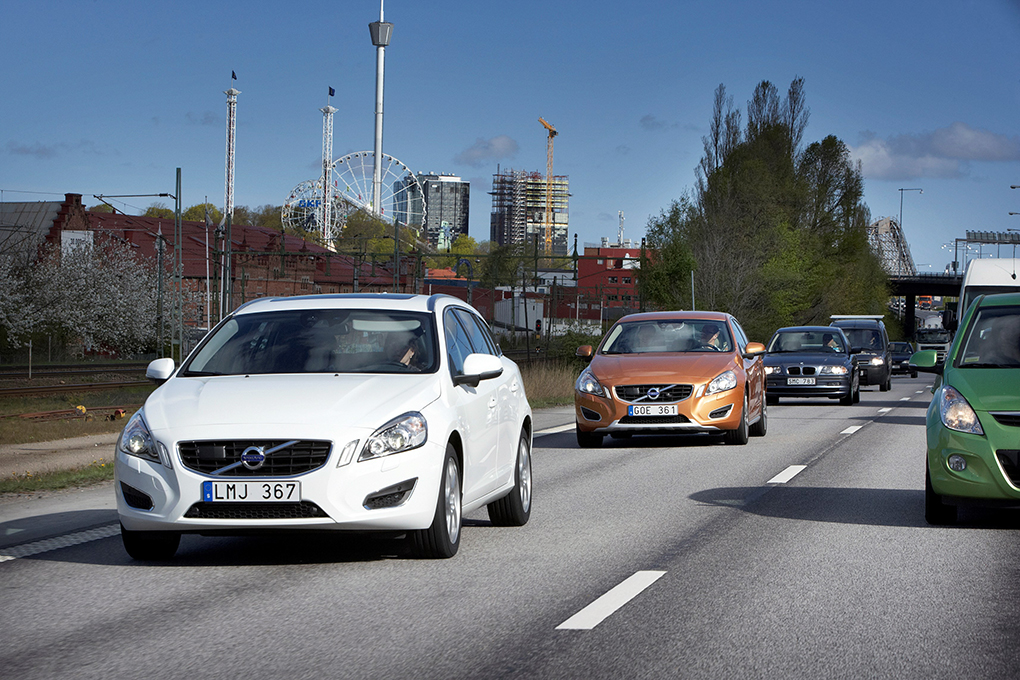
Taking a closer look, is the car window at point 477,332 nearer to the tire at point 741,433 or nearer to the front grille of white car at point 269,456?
the front grille of white car at point 269,456

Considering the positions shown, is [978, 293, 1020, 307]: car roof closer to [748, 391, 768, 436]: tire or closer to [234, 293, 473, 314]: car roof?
[234, 293, 473, 314]: car roof

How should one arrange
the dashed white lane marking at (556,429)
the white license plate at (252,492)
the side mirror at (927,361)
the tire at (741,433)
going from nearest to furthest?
1. the white license plate at (252,492)
2. the side mirror at (927,361)
3. the tire at (741,433)
4. the dashed white lane marking at (556,429)

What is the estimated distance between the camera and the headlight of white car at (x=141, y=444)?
6.91 metres

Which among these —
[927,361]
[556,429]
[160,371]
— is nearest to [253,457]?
[160,371]

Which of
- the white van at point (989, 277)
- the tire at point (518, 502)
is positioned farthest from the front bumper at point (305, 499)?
the white van at point (989, 277)

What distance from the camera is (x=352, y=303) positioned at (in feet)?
28.0

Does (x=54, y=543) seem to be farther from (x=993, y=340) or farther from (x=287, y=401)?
(x=993, y=340)

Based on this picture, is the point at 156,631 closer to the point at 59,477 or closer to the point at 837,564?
the point at 837,564

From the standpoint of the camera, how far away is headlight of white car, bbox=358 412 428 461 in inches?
272

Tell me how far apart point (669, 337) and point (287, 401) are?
10.2m

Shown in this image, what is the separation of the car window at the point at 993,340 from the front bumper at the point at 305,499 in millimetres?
4385

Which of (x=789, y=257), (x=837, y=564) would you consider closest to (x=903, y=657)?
(x=837, y=564)

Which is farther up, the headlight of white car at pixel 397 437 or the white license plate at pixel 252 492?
the headlight of white car at pixel 397 437

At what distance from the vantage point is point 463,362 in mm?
8195
